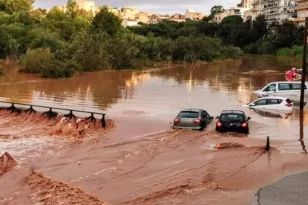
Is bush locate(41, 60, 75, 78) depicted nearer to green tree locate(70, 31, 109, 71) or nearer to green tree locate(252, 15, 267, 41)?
green tree locate(70, 31, 109, 71)

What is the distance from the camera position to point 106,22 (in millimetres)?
89938

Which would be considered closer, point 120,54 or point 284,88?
point 284,88

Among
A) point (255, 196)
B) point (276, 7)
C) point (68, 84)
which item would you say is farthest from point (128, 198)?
point (276, 7)

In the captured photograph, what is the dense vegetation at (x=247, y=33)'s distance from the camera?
106 m

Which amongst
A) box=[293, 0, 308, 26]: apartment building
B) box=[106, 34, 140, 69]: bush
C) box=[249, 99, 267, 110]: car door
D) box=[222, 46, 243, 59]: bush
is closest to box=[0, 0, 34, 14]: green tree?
box=[106, 34, 140, 69]: bush

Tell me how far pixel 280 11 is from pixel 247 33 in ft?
34.4

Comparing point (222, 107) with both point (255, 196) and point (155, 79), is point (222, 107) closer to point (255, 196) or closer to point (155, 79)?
point (255, 196)

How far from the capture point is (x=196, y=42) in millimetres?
83938

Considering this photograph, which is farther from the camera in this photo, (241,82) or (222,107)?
(241,82)

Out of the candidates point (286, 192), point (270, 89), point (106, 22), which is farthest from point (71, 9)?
point (286, 192)

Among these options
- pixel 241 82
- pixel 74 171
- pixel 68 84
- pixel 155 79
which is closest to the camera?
pixel 74 171

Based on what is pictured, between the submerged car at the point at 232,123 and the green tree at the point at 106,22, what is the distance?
69.5 meters

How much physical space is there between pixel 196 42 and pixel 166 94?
46.5 m

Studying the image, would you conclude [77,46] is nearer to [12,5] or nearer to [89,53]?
[89,53]
